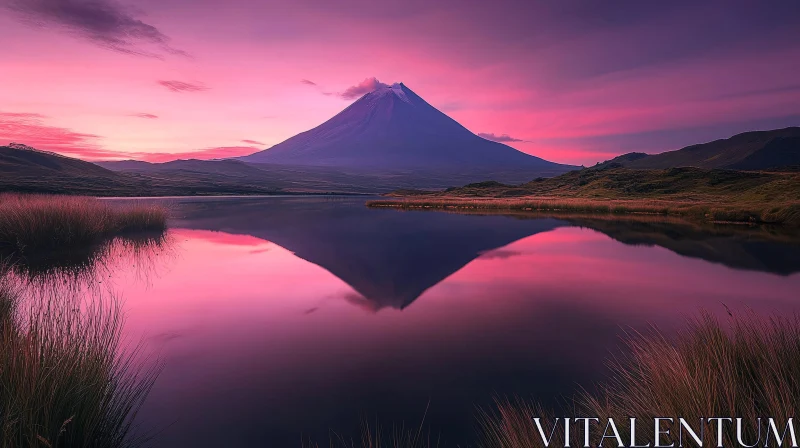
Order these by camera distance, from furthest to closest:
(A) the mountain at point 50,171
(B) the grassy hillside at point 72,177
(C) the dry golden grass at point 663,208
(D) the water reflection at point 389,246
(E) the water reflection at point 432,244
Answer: (B) the grassy hillside at point 72,177
(A) the mountain at point 50,171
(C) the dry golden grass at point 663,208
(E) the water reflection at point 432,244
(D) the water reflection at point 389,246

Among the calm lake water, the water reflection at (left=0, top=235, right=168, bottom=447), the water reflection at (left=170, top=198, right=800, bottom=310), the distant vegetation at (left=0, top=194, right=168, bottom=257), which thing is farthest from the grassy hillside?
the water reflection at (left=0, top=235, right=168, bottom=447)

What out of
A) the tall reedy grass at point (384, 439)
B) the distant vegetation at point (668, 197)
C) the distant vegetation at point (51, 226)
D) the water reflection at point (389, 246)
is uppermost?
the distant vegetation at point (668, 197)

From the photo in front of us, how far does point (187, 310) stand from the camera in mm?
10500

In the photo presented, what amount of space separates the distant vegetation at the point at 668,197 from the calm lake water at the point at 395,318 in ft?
48.4

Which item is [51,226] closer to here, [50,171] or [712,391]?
[712,391]

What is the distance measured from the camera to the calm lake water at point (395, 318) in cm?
565

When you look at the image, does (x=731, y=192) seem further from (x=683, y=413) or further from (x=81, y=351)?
(x=81, y=351)

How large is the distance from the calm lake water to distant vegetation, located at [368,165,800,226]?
48.4 ft

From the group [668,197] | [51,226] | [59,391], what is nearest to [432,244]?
[51,226]

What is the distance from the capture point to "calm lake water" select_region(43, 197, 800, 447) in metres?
5.65

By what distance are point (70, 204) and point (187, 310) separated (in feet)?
51.9

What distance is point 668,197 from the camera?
53656mm

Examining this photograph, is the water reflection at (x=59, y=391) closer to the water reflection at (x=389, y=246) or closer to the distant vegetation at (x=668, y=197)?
the water reflection at (x=389, y=246)

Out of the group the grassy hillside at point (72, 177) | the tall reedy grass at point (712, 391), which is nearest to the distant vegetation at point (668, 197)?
the tall reedy grass at point (712, 391)
